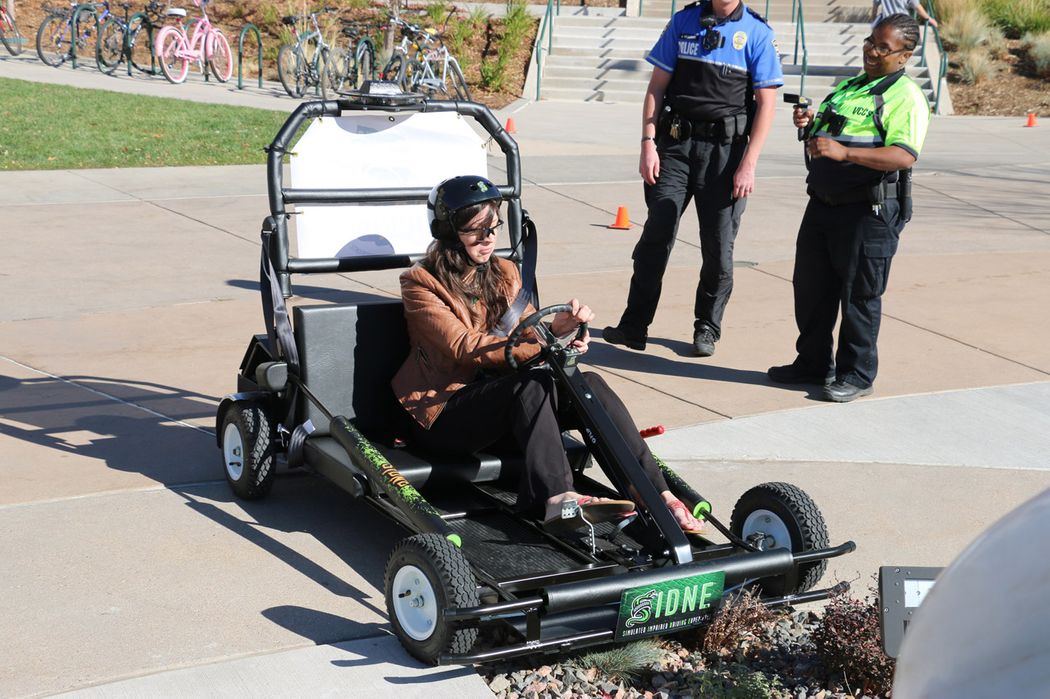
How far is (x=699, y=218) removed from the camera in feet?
25.0

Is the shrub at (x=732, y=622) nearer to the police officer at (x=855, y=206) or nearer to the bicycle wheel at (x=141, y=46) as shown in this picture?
the police officer at (x=855, y=206)

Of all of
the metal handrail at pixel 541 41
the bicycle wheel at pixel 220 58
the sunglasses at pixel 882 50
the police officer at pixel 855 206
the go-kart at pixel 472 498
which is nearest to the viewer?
the go-kart at pixel 472 498

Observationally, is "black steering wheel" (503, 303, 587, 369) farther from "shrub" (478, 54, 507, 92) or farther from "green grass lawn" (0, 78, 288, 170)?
"shrub" (478, 54, 507, 92)

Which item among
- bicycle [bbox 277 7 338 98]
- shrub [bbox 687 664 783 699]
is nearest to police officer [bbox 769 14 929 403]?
shrub [bbox 687 664 783 699]

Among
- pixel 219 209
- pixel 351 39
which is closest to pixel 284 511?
pixel 219 209

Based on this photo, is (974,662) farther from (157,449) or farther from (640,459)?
(157,449)

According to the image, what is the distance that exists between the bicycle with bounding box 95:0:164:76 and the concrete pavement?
767 centimetres

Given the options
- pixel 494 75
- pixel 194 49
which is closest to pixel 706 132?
pixel 494 75

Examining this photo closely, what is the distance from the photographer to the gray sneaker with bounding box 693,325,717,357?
7.67 m

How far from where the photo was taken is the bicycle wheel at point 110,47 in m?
19.2

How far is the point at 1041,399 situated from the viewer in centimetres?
712

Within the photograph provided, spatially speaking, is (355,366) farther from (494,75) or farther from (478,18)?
(478,18)

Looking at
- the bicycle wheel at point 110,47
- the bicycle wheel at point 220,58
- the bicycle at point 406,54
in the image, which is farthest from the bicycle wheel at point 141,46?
the bicycle at point 406,54

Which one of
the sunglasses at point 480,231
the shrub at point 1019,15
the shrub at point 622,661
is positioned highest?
the shrub at point 1019,15
